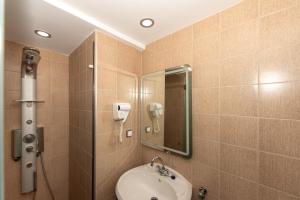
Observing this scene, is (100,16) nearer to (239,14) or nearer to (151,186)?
(239,14)

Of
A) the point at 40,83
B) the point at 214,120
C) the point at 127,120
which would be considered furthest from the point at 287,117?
the point at 40,83

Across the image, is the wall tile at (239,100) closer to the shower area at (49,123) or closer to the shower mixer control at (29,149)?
the shower area at (49,123)

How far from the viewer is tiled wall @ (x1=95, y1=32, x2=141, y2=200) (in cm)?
119

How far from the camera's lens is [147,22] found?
1.16 m

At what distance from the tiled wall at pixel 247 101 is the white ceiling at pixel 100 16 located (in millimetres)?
148

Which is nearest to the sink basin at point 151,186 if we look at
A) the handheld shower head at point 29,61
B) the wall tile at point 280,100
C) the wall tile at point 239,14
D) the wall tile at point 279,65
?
the wall tile at point 280,100

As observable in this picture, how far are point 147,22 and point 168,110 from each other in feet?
2.60

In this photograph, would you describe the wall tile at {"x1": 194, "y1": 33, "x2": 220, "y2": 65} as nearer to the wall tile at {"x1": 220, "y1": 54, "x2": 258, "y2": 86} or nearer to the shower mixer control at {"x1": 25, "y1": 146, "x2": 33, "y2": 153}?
the wall tile at {"x1": 220, "y1": 54, "x2": 258, "y2": 86}

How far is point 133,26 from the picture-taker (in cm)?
121

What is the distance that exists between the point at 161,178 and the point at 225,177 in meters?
0.52

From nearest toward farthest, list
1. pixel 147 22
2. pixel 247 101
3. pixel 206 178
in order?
pixel 247 101
pixel 206 178
pixel 147 22

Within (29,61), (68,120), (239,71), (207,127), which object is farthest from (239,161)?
(29,61)

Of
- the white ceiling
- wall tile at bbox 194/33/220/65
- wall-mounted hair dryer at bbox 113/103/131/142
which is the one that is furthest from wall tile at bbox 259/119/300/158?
wall-mounted hair dryer at bbox 113/103/131/142

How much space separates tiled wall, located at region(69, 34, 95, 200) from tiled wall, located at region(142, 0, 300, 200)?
0.86m
